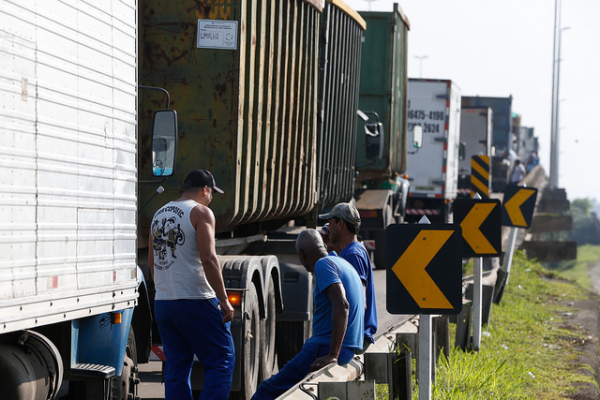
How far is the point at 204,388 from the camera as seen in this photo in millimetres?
7000

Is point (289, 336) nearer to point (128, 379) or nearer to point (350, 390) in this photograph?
point (128, 379)

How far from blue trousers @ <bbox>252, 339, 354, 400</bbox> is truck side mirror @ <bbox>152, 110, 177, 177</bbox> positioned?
1.55 metres

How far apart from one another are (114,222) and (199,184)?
738 mm

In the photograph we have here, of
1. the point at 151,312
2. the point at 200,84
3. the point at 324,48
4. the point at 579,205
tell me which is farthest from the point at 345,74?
the point at 579,205

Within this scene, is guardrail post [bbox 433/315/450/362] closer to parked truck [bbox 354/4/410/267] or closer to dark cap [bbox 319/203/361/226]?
dark cap [bbox 319/203/361/226]

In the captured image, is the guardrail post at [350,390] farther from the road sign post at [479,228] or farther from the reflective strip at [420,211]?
the reflective strip at [420,211]

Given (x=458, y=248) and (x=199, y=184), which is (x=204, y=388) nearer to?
(x=199, y=184)

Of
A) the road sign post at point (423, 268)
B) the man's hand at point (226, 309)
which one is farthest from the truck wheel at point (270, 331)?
the road sign post at point (423, 268)

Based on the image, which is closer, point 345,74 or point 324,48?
point 324,48

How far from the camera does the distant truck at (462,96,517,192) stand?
46812 mm

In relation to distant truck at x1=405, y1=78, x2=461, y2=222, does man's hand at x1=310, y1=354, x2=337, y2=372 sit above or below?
below

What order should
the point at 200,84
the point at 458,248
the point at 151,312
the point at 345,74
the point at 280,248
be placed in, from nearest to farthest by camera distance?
the point at 458,248 < the point at 151,312 < the point at 200,84 < the point at 280,248 < the point at 345,74

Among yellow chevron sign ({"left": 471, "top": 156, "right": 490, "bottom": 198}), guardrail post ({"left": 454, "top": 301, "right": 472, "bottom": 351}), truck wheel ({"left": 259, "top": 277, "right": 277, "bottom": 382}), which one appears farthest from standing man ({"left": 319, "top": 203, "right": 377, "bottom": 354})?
yellow chevron sign ({"left": 471, "top": 156, "right": 490, "bottom": 198})

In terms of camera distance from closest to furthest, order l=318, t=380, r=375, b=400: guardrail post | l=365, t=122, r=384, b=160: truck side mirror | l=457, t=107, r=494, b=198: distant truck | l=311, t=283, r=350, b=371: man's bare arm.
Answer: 1. l=318, t=380, r=375, b=400: guardrail post
2. l=311, t=283, r=350, b=371: man's bare arm
3. l=365, t=122, r=384, b=160: truck side mirror
4. l=457, t=107, r=494, b=198: distant truck
